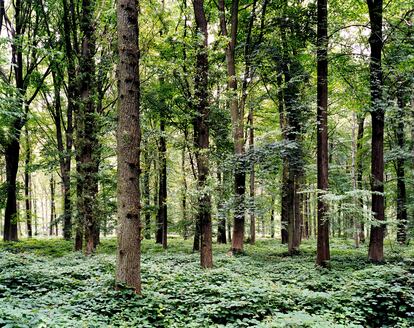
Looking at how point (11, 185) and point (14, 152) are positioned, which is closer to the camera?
point (11, 185)

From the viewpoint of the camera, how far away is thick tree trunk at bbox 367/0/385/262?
1123 cm

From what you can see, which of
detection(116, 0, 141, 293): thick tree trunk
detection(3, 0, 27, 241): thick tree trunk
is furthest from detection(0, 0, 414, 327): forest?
detection(3, 0, 27, 241): thick tree trunk

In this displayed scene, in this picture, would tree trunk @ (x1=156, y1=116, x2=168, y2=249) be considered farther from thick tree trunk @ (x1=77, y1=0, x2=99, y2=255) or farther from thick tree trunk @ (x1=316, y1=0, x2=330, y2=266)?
thick tree trunk @ (x1=316, y1=0, x2=330, y2=266)

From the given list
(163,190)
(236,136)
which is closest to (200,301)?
(236,136)

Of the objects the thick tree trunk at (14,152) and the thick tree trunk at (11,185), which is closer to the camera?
the thick tree trunk at (14,152)

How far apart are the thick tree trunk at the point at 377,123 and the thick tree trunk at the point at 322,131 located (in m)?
1.75

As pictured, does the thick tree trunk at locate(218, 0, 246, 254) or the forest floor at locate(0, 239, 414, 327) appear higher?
the thick tree trunk at locate(218, 0, 246, 254)

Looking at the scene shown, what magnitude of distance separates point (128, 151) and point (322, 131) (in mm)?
7165

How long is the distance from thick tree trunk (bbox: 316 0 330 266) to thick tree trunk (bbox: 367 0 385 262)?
1752mm

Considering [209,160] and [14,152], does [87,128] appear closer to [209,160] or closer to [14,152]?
[209,160]

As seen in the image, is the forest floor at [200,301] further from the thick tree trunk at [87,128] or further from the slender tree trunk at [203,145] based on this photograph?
the thick tree trunk at [87,128]

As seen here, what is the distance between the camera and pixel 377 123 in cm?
1185

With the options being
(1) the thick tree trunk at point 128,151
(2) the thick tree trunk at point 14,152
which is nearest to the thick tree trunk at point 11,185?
(2) the thick tree trunk at point 14,152

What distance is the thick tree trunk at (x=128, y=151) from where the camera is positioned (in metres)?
5.77
